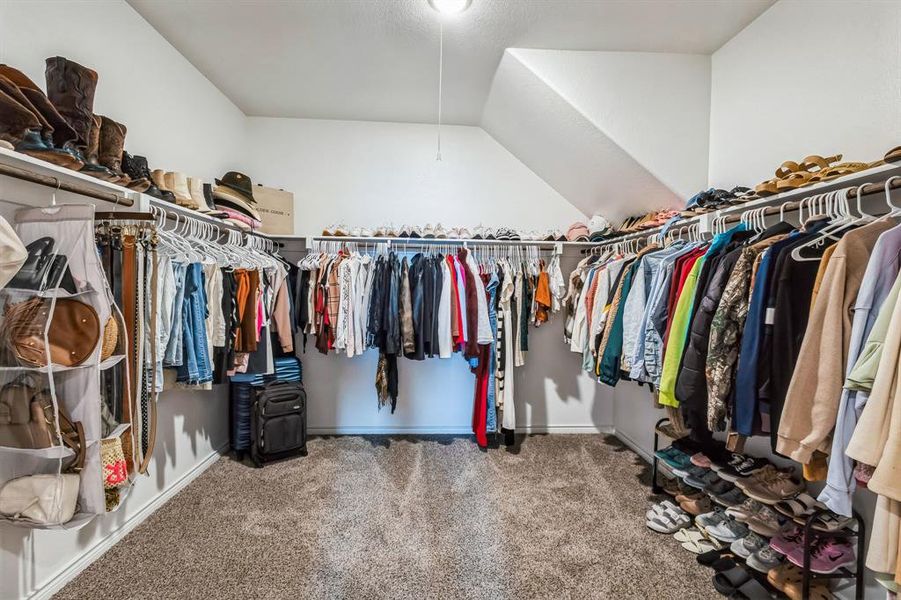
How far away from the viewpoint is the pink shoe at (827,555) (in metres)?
1.35

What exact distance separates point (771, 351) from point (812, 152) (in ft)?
3.68

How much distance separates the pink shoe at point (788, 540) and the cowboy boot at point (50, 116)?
3.08 meters

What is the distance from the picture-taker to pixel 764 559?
5.13 feet

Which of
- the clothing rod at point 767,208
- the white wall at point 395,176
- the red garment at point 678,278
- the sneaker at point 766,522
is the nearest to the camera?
the clothing rod at point 767,208

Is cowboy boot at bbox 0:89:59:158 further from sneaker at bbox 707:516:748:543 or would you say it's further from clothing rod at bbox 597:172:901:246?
sneaker at bbox 707:516:748:543

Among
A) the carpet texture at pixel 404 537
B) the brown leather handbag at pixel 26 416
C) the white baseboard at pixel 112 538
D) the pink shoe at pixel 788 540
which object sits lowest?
the carpet texture at pixel 404 537

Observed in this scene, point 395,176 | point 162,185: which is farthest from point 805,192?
point 162,185

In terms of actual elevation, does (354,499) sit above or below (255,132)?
below

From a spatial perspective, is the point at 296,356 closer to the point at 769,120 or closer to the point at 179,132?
the point at 179,132

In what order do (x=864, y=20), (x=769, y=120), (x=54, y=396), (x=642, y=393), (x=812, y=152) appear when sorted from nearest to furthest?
(x=54, y=396)
(x=864, y=20)
(x=812, y=152)
(x=769, y=120)
(x=642, y=393)

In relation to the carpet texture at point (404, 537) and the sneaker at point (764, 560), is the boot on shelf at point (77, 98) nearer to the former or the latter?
the carpet texture at point (404, 537)

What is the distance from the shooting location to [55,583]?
153 cm

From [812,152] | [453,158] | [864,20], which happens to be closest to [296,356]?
[453,158]

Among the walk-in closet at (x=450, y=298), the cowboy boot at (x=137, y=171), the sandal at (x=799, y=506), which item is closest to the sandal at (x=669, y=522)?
the walk-in closet at (x=450, y=298)
